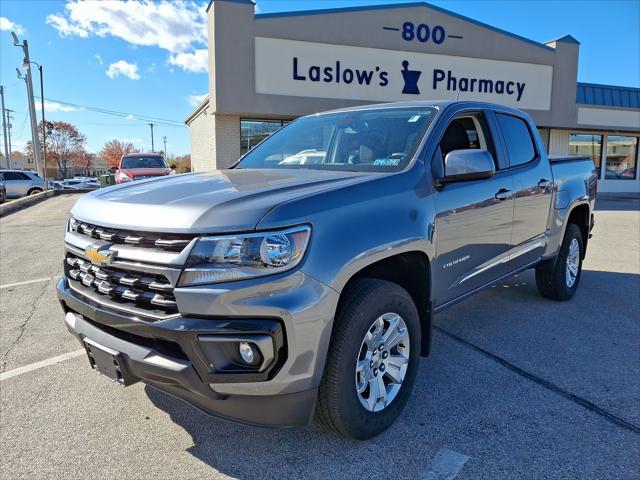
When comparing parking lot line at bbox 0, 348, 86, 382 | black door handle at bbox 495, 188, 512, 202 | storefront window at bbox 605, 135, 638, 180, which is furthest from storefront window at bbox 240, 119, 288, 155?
storefront window at bbox 605, 135, 638, 180

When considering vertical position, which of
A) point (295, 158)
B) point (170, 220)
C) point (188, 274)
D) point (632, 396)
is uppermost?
point (295, 158)

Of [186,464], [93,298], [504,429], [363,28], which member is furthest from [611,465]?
[363,28]

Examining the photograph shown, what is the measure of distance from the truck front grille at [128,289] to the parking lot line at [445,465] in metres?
1.49

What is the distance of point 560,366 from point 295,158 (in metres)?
2.52

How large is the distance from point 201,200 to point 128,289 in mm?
546

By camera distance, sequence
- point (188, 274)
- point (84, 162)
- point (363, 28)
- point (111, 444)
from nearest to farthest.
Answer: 1. point (188, 274)
2. point (111, 444)
3. point (363, 28)
4. point (84, 162)

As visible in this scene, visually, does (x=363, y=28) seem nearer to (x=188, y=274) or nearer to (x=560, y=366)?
(x=560, y=366)

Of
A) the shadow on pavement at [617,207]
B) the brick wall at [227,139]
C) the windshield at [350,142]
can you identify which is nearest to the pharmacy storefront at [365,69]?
the brick wall at [227,139]

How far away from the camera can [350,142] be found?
3541 mm

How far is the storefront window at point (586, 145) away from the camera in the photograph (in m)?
22.0

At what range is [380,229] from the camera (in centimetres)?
259

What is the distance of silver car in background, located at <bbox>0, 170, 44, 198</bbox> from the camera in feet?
83.1

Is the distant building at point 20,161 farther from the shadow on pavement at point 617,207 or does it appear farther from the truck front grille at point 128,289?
the truck front grille at point 128,289

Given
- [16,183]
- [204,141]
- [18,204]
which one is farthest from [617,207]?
[16,183]
